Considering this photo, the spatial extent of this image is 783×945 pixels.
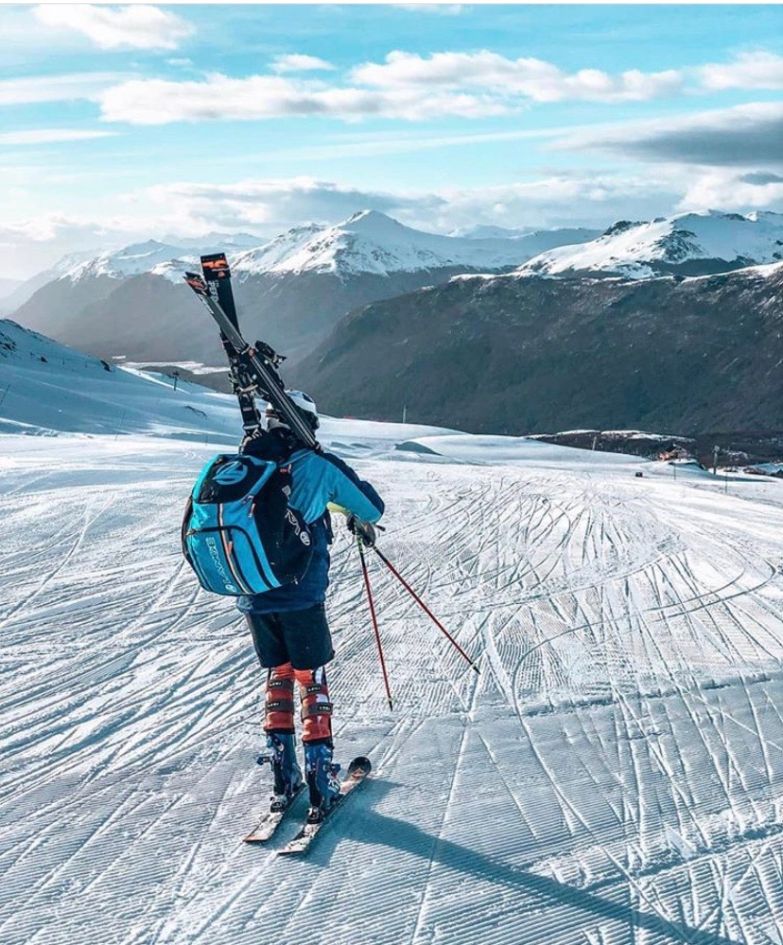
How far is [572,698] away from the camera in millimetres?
6133

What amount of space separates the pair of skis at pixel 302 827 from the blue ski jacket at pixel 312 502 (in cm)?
101

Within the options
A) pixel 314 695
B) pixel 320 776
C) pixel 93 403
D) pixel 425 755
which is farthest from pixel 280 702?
pixel 93 403

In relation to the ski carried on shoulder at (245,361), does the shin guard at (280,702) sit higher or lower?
lower

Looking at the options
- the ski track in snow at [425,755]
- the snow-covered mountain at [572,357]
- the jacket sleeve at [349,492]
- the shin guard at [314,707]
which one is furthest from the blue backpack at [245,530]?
the snow-covered mountain at [572,357]

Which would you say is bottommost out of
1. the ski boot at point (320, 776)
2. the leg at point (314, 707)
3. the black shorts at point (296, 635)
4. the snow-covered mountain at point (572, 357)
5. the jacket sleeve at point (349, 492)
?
the ski boot at point (320, 776)

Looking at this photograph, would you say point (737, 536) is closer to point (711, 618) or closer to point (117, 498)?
point (711, 618)

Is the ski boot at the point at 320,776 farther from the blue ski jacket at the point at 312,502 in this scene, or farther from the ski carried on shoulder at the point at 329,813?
the blue ski jacket at the point at 312,502

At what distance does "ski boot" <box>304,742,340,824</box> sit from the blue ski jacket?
74cm

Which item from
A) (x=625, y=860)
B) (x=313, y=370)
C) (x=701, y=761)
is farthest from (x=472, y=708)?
(x=313, y=370)

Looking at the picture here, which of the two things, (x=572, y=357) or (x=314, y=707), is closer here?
(x=314, y=707)

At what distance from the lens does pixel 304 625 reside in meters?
4.68

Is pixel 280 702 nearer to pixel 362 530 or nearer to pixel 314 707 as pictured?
pixel 314 707

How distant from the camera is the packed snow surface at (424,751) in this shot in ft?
12.6

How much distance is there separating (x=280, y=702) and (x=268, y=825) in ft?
1.98
